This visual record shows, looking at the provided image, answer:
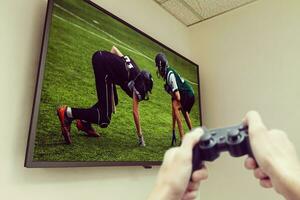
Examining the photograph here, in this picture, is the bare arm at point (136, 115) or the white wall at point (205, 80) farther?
the bare arm at point (136, 115)

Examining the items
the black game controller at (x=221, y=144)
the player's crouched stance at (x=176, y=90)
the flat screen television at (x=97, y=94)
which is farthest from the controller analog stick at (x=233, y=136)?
the player's crouched stance at (x=176, y=90)

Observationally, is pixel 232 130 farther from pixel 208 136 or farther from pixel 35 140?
pixel 35 140

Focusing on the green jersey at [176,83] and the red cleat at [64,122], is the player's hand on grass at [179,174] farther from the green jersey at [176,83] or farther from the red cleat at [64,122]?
the green jersey at [176,83]

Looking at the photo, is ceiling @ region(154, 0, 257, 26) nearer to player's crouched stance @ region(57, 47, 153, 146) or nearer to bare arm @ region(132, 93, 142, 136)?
player's crouched stance @ region(57, 47, 153, 146)

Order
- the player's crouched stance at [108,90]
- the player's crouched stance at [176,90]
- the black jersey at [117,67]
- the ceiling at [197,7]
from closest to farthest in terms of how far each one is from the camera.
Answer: the player's crouched stance at [108,90] < the black jersey at [117,67] < the player's crouched stance at [176,90] < the ceiling at [197,7]

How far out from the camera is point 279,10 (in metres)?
1.76

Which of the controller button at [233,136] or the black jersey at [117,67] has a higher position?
the black jersey at [117,67]

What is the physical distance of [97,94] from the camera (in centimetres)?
116

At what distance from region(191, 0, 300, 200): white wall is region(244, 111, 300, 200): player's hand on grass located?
4.17ft

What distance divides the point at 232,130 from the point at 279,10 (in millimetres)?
1643

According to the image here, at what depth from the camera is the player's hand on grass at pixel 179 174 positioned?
0.47 m

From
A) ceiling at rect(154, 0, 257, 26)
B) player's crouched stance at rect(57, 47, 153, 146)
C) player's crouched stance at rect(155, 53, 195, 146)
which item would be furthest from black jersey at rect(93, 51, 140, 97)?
ceiling at rect(154, 0, 257, 26)

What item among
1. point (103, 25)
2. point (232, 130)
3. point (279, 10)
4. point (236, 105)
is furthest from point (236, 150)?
point (279, 10)

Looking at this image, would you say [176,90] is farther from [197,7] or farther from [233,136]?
[233,136]
